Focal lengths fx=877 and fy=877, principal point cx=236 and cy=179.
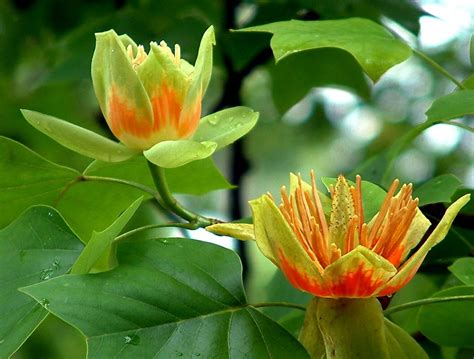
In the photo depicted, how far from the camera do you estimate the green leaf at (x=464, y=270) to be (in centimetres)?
89

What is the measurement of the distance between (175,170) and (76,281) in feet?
1.19

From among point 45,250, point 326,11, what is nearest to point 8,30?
point 326,11

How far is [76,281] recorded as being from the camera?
79 cm

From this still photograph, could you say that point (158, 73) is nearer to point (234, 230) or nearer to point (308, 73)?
point (234, 230)

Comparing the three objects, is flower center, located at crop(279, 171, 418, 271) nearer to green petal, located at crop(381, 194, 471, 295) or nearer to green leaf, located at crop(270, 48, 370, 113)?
green petal, located at crop(381, 194, 471, 295)

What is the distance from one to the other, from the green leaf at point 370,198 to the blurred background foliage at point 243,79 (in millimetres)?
225

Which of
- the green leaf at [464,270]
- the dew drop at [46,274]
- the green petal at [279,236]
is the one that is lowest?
the green leaf at [464,270]

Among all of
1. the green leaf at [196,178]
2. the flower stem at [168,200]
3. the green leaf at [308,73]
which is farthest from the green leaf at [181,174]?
the green leaf at [308,73]

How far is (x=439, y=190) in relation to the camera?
1006mm

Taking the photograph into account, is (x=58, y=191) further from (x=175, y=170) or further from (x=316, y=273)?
(x=316, y=273)

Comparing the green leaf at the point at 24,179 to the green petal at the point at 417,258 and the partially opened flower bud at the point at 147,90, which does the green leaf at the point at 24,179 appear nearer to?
the partially opened flower bud at the point at 147,90

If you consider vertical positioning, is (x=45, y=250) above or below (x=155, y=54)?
below

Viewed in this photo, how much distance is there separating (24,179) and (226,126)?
259 mm

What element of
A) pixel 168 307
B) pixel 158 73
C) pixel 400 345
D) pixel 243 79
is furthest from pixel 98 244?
pixel 243 79
